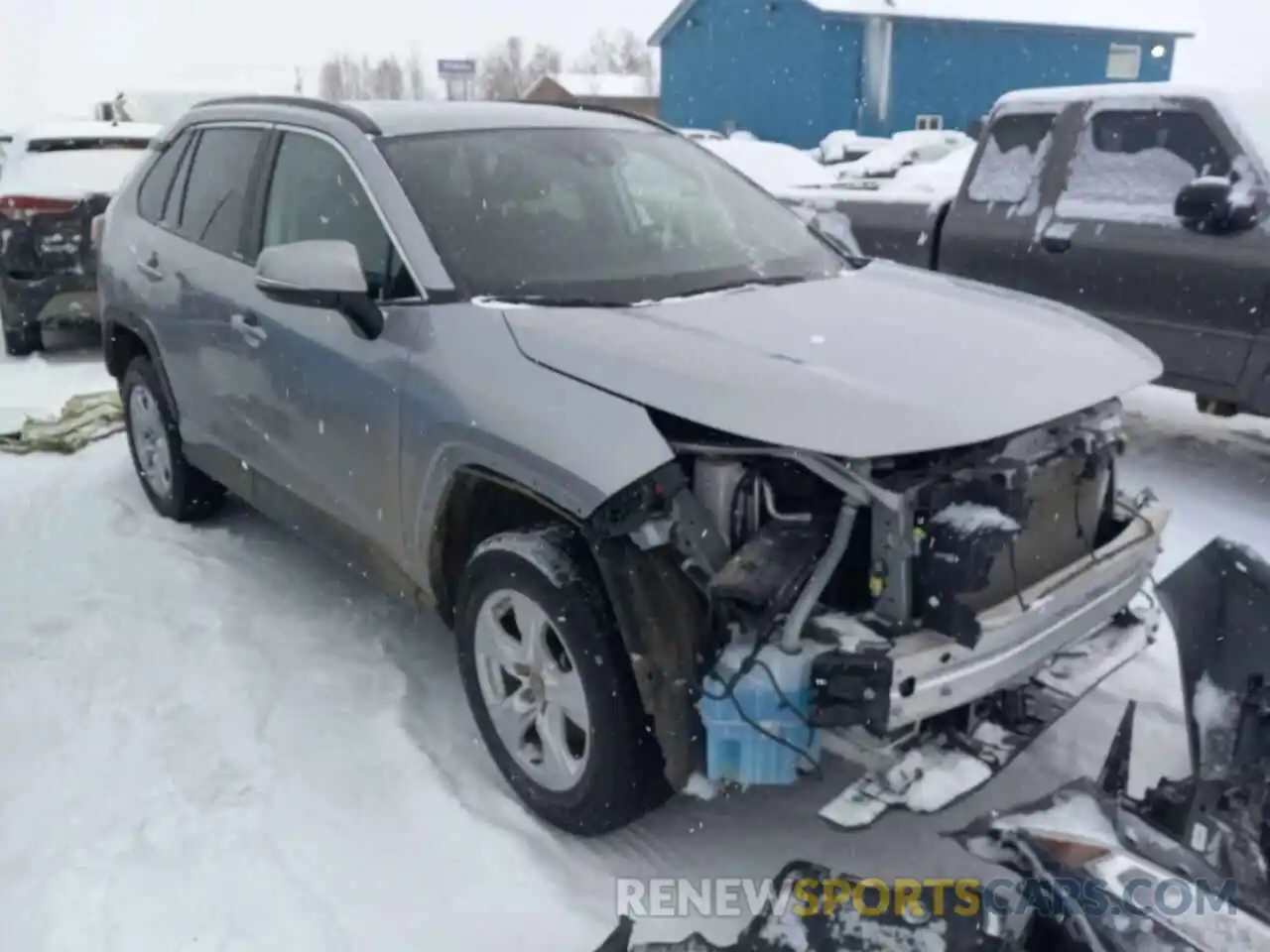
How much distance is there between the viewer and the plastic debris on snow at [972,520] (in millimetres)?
2533

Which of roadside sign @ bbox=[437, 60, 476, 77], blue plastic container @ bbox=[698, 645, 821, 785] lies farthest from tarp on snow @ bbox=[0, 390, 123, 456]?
roadside sign @ bbox=[437, 60, 476, 77]

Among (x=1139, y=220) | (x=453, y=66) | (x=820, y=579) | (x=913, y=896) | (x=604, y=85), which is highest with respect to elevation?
(x=453, y=66)

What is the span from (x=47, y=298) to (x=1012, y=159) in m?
7.20

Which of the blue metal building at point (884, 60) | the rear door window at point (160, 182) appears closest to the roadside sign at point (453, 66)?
the blue metal building at point (884, 60)

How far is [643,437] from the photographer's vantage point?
102 inches

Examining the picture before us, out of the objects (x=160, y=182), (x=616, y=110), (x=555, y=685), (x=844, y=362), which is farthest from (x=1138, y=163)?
(x=160, y=182)

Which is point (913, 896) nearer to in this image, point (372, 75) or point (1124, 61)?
point (1124, 61)

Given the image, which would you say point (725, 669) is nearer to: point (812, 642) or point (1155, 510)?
point (812, 642)

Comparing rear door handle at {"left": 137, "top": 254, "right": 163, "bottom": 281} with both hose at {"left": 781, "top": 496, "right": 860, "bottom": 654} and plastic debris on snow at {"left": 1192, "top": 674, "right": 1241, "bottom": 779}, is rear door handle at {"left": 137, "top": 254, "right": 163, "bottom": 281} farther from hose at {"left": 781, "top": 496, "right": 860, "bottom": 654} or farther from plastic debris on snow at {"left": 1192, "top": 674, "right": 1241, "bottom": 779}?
plastic debris on snow at {"left": 1192, "top": 674, "right": 1241, "bottom": 779}

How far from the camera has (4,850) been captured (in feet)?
10.1

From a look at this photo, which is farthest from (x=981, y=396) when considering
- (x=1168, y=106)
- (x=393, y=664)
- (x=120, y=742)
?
(x=1168, y=106)

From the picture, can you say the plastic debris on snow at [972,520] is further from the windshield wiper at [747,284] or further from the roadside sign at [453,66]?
the roadside sign at [453,66]

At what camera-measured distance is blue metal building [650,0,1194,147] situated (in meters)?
28.0

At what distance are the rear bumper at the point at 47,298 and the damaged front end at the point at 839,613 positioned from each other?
752 cm
